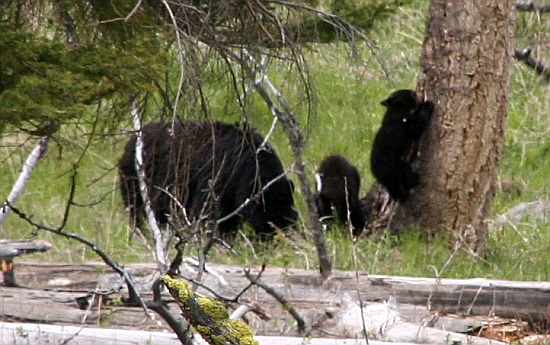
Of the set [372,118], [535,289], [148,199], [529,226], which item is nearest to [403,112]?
[529,226]

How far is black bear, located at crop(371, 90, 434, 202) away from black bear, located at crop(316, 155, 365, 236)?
2.52ft

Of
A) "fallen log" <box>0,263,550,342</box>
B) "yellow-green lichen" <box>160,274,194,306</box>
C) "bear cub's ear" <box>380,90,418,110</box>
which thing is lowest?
"fallen log" <box>0,263,550,342</box>

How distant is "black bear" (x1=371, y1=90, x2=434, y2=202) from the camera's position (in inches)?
345

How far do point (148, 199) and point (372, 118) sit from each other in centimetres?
733

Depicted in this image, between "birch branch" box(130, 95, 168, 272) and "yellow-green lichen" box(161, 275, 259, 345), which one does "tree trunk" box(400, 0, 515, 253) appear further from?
"yellow-green lichen" box(161, 275, 259, 345)

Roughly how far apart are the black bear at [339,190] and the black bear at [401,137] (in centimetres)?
77

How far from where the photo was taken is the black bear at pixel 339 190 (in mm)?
9758

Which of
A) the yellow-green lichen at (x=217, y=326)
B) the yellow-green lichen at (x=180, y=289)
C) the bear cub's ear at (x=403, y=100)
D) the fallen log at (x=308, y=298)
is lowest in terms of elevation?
the fallen log at (x=308, y=298)

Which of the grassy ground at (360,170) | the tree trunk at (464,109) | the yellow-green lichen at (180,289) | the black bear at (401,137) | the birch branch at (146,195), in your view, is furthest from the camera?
the black bear at (401,137)

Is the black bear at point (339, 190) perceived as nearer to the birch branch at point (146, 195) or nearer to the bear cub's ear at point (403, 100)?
the bear cub's ear at point (403, 100)

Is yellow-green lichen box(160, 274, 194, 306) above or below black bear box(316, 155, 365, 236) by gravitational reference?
above

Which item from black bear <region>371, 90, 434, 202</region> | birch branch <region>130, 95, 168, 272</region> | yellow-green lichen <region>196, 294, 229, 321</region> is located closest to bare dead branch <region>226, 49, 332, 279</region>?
birch branch <region>130, 95, 168, 272</region>

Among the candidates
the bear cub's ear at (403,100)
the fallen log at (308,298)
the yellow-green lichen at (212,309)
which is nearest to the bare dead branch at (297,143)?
the fallen log at (308,298)

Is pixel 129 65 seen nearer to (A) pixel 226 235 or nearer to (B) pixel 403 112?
(B) pixel 403 112
